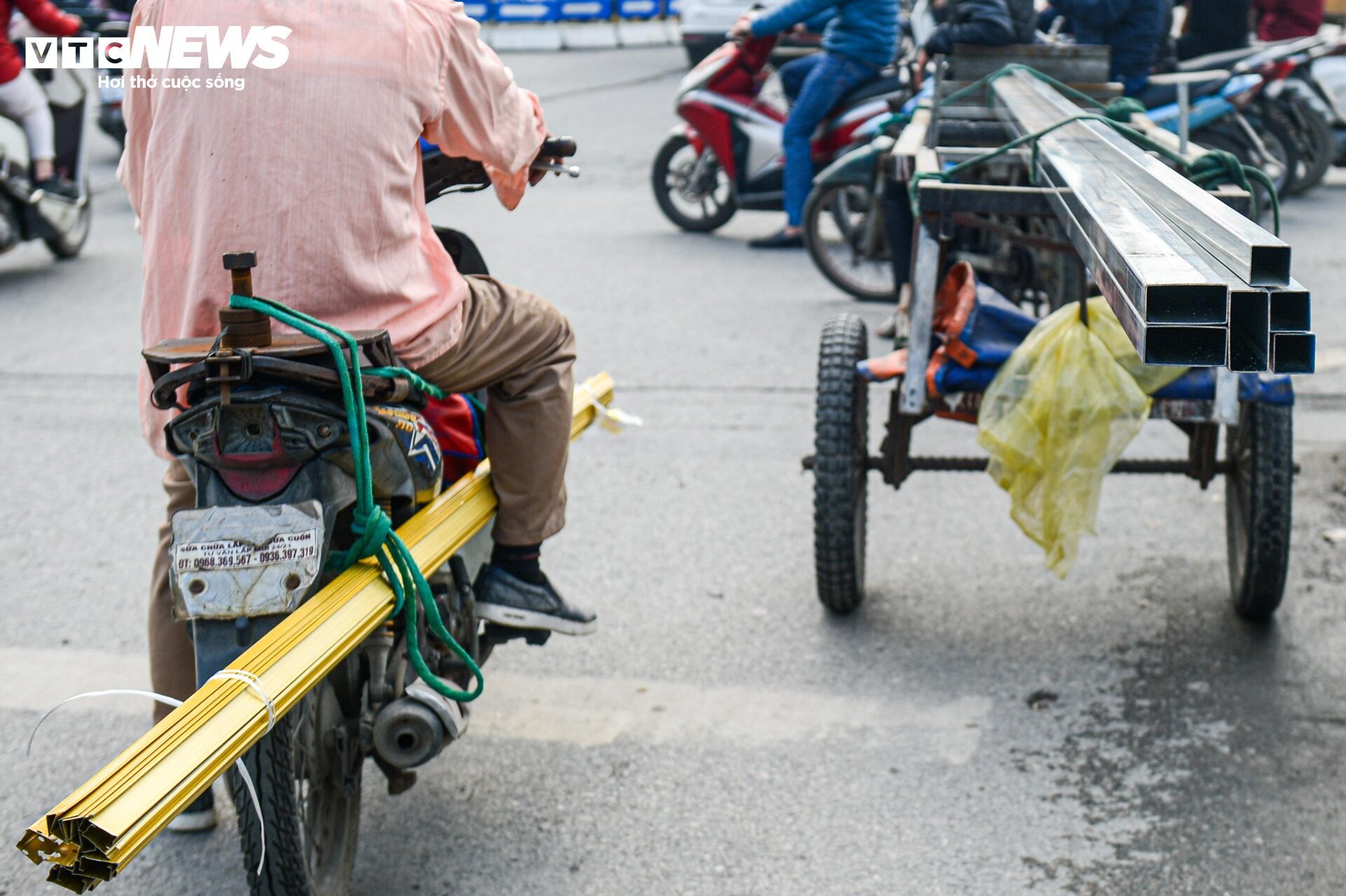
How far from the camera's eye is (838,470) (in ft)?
12.1

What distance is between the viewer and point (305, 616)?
2.23 metres

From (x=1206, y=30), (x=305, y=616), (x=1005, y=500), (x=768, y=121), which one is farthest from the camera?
(x=1206, y=30)

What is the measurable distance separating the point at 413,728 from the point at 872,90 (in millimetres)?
6236

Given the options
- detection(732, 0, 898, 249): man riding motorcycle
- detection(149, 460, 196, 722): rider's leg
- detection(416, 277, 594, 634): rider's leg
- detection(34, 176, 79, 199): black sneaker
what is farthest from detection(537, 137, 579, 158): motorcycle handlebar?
detection(34, 176, 79, 199): black sneaker

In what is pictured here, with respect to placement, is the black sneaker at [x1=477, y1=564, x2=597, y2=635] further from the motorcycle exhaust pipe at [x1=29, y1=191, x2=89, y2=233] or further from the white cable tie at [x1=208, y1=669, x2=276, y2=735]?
the motorcycle exhaust pipe at [x1=29, y1=191, x2=89, y2=233]

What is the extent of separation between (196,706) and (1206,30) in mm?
10017

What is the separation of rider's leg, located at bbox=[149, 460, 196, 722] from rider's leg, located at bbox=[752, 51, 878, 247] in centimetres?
587

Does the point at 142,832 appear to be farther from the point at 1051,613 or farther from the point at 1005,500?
the point at 1005,500

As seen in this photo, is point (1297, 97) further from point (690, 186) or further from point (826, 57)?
point (690, 186)

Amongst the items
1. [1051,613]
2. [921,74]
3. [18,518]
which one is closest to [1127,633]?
[1051,613]

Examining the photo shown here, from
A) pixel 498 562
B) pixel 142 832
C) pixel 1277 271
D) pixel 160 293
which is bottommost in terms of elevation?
pixel 498 562

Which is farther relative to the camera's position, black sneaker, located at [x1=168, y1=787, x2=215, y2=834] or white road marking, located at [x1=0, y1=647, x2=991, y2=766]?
white road marking, located at [x1=0, y1=647, x2=991, y2=766]

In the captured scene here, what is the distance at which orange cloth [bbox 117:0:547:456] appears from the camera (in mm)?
2443

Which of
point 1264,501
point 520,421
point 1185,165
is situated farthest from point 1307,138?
point 520,421
